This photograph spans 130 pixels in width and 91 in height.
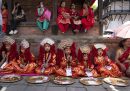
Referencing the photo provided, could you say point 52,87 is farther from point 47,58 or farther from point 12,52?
point 12,52

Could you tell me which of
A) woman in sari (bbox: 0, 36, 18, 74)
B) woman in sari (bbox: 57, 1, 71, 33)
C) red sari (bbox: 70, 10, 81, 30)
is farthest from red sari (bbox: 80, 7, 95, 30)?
woman in sari (bbox: 0, 36, 18, 74)

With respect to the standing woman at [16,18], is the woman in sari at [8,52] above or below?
below

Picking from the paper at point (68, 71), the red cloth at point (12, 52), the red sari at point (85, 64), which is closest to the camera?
the paper at point (68, 71)

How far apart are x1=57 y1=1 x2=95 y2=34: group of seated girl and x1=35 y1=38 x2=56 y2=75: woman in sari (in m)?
1.63

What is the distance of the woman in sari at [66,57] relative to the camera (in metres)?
7.83

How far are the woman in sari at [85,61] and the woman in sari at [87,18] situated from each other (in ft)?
5.64

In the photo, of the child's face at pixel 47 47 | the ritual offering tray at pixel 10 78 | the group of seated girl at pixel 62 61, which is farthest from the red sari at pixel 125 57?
the ritual offering tray at pixel 10 78

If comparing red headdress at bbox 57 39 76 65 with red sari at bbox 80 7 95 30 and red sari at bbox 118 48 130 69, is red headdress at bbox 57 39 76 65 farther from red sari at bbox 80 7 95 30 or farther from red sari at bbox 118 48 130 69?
red sari at bbox 80 7 95 30

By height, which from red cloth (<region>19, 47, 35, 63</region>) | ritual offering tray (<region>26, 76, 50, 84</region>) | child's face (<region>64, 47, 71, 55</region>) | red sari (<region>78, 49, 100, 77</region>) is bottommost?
ritual offering tray (<region>26, 76, 50, 84</region>)

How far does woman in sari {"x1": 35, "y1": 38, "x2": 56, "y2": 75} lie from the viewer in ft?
25.9

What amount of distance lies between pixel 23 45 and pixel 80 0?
3665 millimetres

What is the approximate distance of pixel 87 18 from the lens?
9516 millimetres

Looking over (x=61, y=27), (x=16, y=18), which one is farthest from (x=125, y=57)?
(x=16, y=18)

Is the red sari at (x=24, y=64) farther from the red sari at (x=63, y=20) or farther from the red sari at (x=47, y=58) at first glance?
the red sari at (x=63, y=20)
